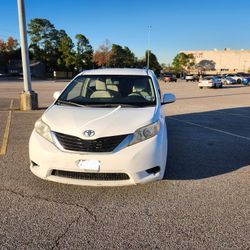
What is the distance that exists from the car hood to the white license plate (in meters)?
0.30

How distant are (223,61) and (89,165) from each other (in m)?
124

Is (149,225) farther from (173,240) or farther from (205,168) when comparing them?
(205,168)

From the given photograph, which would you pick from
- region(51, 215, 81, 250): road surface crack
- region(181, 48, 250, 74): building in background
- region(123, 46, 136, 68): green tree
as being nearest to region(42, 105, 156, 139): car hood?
region(51, 215, 81, 250): road surface crack

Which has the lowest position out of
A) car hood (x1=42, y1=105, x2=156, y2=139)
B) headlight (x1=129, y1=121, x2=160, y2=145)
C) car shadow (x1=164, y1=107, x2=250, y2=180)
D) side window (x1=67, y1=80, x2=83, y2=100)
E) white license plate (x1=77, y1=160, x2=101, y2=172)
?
car shadow (x1=164, y1=107, x2=250, y2=180)

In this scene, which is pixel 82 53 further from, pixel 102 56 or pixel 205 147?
pixel 205 147

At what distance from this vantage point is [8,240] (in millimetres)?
2861

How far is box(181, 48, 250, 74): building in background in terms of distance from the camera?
116250 millimetres

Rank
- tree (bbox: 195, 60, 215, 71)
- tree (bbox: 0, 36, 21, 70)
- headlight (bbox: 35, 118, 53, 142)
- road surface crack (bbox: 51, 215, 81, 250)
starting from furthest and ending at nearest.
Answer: tree (bbox: 195, 60, 215, 71) → tree (bbox: 0, 36, 21, 70) → headlight (bbox: 35, 118, 53, 142) → road surface crack (bbox: 51, 215, 81, 250)

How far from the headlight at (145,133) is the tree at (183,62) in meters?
109

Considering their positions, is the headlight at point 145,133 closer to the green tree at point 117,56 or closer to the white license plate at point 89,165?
the white license plate at point 89,165

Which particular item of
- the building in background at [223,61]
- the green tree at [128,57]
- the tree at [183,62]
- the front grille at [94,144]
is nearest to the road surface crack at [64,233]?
the front grille at [94,144]

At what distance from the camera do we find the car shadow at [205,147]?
4.83 m

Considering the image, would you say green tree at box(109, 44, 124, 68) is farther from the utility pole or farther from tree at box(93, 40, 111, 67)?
the utility pole

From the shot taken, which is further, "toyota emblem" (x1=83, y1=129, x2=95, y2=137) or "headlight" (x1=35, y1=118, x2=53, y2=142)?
"headlight" (x1=35, y1=118, x2=53, y2=142)
